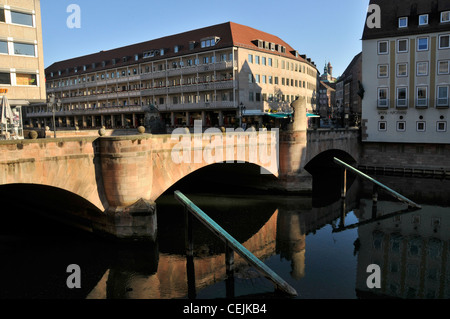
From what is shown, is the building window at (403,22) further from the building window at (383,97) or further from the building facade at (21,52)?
the building facade at (21,52)

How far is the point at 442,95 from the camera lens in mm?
47375

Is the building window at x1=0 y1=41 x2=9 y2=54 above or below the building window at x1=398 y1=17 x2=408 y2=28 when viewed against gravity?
below

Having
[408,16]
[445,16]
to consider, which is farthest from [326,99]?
[445,16]

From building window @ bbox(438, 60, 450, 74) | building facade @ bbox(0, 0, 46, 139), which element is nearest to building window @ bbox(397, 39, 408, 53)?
building window @ bbox(438, 60, 450, 74)

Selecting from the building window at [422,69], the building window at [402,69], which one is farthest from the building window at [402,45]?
the building window at [422,69]

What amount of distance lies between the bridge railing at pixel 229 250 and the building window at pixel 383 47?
132 feet

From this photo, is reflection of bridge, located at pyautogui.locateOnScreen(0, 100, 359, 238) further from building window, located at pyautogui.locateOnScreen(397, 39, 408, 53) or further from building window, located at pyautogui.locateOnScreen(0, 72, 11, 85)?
building window, located at pyautogui.locateOnScreen(397, 39, 408, 53)

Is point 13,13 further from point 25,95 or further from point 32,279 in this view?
point 32,279

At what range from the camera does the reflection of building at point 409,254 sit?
18.5 metres

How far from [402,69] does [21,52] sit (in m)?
44.1

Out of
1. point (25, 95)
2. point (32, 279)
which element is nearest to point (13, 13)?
point (25, 95)

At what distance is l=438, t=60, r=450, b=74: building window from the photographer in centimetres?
4675

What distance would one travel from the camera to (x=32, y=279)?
59.6 ft
